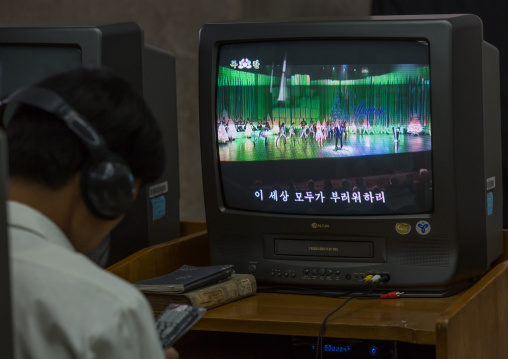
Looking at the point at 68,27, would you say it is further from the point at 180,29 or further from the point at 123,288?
the point at 180,29

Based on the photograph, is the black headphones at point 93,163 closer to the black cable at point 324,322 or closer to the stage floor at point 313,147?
the black cable at point 324,322

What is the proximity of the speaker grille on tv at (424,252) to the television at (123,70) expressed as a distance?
75 cm

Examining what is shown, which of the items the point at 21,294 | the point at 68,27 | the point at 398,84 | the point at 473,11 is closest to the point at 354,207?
the point at 398,84

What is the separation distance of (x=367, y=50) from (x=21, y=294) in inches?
54.7

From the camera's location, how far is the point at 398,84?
6.84 feet

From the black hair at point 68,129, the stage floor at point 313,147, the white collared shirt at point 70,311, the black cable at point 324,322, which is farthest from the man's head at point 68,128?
the stage floor at point 313,147

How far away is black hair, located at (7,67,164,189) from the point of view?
1064 millimetres

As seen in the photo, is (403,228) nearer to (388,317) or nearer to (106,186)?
(388,317)

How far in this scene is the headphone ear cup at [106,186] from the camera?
1.08 metres

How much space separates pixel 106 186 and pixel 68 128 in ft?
0.31

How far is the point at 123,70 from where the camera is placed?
7.24ft

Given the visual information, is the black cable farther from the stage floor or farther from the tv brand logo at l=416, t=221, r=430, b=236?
the stage floor

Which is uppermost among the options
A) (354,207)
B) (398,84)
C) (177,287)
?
(398,84)

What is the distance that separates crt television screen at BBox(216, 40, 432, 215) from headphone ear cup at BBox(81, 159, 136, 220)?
1022mm
